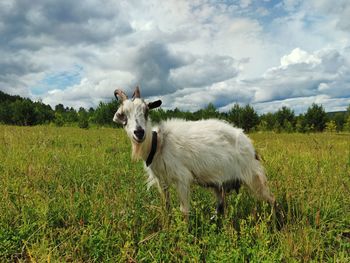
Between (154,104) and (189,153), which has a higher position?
(154,104)

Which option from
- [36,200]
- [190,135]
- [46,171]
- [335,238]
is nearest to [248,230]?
[335,238]

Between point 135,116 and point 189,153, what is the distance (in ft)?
2.92

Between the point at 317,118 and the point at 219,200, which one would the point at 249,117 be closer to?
the point at 317,118

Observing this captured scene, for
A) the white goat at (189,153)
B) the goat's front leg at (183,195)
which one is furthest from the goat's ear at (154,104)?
the goat's front leg at (183,195)

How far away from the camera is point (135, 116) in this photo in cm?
384

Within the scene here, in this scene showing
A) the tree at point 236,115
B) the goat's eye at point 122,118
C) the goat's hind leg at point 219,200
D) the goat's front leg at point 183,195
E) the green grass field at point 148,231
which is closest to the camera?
the green grass field at point 148,231

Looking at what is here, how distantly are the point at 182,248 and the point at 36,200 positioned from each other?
1.86m

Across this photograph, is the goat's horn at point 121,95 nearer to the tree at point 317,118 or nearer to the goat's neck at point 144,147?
the goat's neck at point 144,147

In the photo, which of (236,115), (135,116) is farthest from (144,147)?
(236,115)

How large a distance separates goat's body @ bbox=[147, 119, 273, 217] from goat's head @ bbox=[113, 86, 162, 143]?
1.28ft

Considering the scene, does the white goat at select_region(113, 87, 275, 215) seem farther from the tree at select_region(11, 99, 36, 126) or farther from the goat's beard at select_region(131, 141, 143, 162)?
the tree at select_region(11, 99, 36, 126)

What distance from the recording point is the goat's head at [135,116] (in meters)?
3.73

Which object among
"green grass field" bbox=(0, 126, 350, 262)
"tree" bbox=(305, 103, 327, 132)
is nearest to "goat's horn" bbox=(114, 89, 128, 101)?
"green grass field" bbox=(0, 126, 350, 262)

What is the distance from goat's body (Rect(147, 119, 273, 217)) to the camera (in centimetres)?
401
